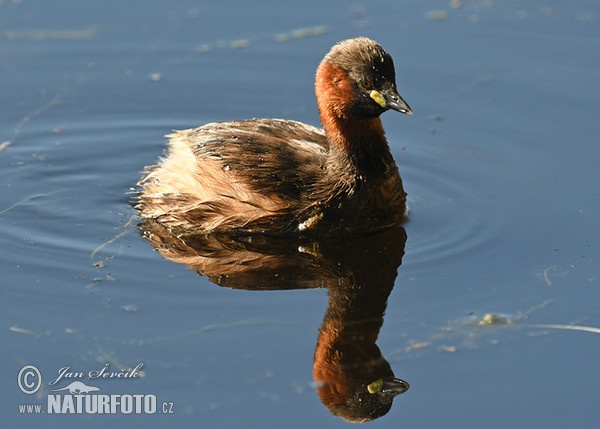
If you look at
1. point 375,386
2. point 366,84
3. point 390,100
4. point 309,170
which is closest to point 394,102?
point 390,100

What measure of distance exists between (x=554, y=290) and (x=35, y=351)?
130 inches

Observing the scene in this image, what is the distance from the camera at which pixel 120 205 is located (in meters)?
9.27

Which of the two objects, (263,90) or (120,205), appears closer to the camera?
(120,205)

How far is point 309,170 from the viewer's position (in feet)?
28.5

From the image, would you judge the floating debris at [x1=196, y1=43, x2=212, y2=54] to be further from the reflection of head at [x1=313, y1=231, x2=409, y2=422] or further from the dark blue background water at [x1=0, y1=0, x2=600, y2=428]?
the reflection of head at [x1=313, y1=231, x2=409, y2=422]

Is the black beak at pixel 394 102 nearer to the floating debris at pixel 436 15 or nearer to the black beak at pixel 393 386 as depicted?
the black beak at pixel 393 386

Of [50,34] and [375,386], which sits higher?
Result: [50,34]

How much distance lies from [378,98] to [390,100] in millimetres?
87

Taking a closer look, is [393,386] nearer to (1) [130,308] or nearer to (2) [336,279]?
(2) [336,279]

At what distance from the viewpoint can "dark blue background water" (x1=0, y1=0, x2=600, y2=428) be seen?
698 cm

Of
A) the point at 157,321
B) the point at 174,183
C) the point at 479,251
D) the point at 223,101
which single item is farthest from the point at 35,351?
the point at 223,101

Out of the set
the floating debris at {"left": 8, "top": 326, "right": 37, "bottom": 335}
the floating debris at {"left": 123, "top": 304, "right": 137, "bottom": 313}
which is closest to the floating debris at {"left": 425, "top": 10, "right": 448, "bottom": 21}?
the floating debris at {"left": 123, "top": 304, "right": 137, "bottom": 313}

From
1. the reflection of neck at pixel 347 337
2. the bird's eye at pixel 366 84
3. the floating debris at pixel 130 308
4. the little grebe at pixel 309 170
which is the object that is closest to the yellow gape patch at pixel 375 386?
the reflection of neck at pixel 347 337

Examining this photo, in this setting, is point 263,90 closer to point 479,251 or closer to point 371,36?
point 371,36
